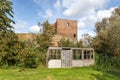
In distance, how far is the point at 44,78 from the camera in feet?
53.9

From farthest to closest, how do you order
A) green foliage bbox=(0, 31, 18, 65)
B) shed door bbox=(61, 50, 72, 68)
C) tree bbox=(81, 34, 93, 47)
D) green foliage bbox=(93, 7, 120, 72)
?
1. tree bbox=(81, 34, 93, 47)
2. green foliage bbox=(93, 7, 120, 72)
3. shed door bbox=(61, 50, 72, 68)
4. green foliage bbox=(0, 31, 18, 65)

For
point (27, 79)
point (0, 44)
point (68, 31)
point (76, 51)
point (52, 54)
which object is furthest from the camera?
point (68, 31)

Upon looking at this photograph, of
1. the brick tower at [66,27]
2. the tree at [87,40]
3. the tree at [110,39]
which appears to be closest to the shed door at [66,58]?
the tree at [110,39]

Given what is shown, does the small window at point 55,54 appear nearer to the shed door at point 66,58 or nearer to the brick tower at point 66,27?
the shed door at point 66,58

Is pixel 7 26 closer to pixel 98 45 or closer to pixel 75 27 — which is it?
pixel 98 45

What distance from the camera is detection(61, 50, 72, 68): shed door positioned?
27.2 m

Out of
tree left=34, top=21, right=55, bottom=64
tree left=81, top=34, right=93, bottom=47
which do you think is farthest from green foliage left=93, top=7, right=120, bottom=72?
tree left=34, top=21, right=55, bottom=64

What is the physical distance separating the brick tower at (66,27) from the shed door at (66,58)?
74.6 ft

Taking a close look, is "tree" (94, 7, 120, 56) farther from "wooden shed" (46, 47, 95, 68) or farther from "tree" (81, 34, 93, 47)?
"wooden shed" (46, 47, 95, 68)

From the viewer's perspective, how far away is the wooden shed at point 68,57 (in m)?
26.7

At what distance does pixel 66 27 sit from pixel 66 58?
983 inches

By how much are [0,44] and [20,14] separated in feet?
25.0

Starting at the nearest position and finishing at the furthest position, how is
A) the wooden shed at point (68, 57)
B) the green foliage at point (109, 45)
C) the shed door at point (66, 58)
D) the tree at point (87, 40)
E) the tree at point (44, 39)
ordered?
the wooden shed at point (68, 57)
the shed door at point (66, 58)
the tree at point (44, 39)
the green foliage at point (109, 45)
the tree at point (87, 40)

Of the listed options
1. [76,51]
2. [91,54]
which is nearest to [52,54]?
[76,51]
